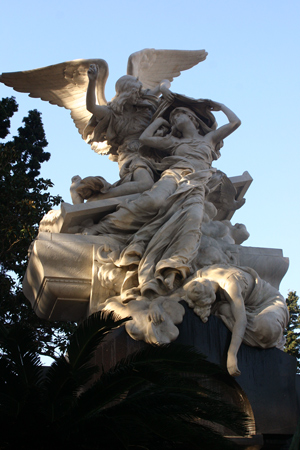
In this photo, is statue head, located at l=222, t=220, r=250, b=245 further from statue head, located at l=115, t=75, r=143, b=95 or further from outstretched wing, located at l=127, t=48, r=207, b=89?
outstretched wing, located at l=127, t=48, r=207, b=89

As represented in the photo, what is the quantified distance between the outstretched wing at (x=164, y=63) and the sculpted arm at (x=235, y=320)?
19.8 ft

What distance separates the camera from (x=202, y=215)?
7.16 meters

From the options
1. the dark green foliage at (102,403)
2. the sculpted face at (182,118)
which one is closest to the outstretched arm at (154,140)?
the sculpted face at (182,118)

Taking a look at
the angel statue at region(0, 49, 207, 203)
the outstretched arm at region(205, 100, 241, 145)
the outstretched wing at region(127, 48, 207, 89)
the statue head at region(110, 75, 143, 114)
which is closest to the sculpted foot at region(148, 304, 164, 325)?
the angel statue at region(0, 49, 207, 203)

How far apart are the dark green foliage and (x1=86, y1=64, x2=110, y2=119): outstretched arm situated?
4.54 m

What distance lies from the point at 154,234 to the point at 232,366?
1.92 meters

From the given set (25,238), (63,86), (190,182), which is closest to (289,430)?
(190,182)

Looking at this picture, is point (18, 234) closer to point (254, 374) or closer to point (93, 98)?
point (93, 98)

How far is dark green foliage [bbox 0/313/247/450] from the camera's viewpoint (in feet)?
13.4

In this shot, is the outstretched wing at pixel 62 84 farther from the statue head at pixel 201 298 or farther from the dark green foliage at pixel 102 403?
the dark green foliage at pixel 102 403

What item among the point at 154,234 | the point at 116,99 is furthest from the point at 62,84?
the point at 154,234

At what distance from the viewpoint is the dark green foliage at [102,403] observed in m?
4.09

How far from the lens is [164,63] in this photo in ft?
38.3

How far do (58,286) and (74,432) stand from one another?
9.95 ft
